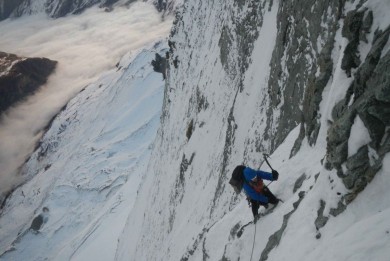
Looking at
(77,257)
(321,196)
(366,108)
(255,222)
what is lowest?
(77,257)

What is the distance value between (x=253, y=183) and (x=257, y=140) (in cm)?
1093

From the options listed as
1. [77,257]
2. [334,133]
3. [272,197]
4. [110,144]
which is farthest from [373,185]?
[110,144]

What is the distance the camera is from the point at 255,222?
11.9 m

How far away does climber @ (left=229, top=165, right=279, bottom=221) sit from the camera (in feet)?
35.4

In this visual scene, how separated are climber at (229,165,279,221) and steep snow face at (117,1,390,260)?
519mm

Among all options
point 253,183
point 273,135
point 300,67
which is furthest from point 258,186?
point 273,135

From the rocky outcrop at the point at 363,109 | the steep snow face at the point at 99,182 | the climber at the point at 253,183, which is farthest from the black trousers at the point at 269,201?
the steep snow face at the point at 99,182

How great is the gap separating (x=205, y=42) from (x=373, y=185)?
37.8 m

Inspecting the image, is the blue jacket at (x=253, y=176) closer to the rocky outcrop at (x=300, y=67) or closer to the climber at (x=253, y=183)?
the climber at (x=253, y=183)

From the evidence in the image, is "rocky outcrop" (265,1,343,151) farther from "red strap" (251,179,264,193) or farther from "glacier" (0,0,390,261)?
"red strap" (251,179,264,193)

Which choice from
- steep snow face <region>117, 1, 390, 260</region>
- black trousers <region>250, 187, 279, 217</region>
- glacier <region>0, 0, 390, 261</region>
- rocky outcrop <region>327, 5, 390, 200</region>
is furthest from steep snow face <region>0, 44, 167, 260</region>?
rocky outcrop <region>327, 5, 390, 200</region>

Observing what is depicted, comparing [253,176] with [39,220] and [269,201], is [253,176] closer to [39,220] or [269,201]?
[269,201]

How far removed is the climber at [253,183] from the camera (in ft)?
35.4

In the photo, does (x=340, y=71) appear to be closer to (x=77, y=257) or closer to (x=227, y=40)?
(x=227, y=40)
